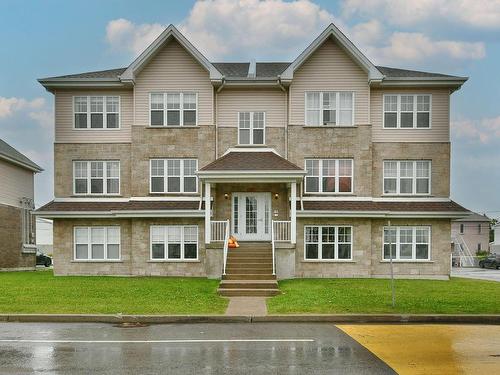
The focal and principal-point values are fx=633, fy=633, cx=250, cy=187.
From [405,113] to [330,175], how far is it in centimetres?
457

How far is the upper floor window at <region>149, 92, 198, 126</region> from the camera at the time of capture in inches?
1145

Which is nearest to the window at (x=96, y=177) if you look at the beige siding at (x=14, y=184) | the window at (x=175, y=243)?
the window at (x=175, y=243)

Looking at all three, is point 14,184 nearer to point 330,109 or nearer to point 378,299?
point 330,109

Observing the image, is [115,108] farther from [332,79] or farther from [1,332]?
[1,332]

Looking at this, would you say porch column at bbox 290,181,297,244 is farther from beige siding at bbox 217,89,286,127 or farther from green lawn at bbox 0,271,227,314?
beige siding at bbox 217,89,286,127

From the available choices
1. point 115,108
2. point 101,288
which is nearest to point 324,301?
point 101,288

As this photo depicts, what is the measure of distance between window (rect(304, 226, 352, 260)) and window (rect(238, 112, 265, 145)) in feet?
15.5

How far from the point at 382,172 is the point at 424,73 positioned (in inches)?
213

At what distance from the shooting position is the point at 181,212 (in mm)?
27594

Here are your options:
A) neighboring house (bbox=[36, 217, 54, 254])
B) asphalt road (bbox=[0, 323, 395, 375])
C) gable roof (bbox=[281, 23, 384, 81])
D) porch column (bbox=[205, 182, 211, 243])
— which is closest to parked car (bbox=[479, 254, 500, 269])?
gable roof (bbox=[281, 23, 384, 81])

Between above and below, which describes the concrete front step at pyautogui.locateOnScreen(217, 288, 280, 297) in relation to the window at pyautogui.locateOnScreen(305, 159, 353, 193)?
below

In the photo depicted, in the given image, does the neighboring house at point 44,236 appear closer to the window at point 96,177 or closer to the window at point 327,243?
the window at point 96,177

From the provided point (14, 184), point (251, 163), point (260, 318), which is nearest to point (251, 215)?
point (251, 163)

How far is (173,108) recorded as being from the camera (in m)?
29.1
